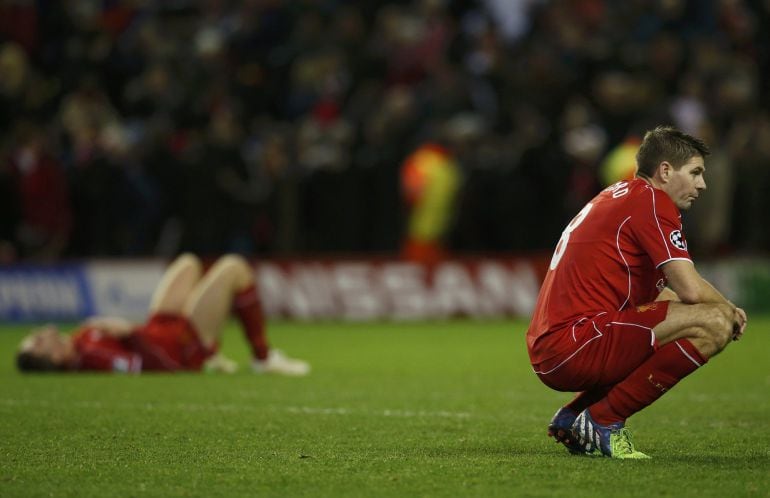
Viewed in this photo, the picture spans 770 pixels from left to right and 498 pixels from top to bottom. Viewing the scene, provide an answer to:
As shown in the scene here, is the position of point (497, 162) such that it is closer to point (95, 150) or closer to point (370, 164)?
point (370, 164)

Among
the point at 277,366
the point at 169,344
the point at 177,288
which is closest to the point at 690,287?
the point at 277,366

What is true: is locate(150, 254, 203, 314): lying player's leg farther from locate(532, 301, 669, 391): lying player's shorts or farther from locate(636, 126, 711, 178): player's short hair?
locate(636, 126, 711, 178): player's short hair

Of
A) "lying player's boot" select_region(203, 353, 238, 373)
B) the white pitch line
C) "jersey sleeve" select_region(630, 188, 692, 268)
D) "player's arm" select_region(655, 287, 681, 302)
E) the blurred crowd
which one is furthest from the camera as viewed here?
the blurred crowd

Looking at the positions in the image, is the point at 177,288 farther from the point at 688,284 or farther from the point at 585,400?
the point at 688,284

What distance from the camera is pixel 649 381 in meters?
6.28

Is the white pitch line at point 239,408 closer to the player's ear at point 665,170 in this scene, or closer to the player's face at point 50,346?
the player's face at point 50,346

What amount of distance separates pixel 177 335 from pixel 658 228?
566cm

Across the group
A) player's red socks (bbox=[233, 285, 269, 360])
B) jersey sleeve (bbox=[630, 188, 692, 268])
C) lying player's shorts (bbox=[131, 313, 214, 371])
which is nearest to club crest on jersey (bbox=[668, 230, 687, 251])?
jersey sleeve (bbox=[630, 188, 692, 268])

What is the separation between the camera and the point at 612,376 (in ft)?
21.0

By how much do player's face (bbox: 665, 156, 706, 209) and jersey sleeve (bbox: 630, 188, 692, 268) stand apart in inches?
3.9

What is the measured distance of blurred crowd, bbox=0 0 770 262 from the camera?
59.3 feet

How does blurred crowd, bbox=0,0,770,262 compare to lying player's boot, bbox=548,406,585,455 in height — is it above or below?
above

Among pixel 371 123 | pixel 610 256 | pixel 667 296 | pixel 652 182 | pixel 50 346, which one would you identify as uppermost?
pixel 371 123

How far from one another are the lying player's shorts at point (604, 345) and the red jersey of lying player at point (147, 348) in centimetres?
517
